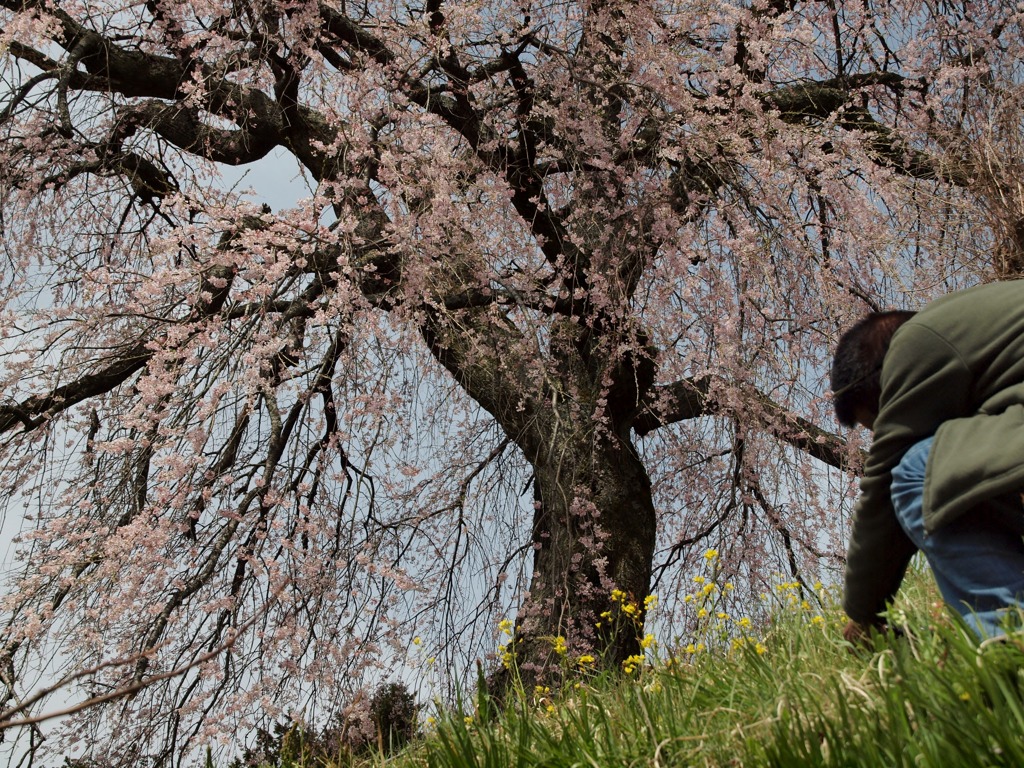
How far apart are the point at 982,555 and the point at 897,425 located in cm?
31

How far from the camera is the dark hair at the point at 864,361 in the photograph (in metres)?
2.18

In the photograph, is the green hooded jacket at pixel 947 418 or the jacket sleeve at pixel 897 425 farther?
the jacket sleeve at pixel 897 425

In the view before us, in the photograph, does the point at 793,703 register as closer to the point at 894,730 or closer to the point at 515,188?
the point at 894,730

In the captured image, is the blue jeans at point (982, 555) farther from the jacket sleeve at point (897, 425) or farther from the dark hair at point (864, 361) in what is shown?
the dark hair at point (864, 361)

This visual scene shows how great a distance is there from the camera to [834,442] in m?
5.50

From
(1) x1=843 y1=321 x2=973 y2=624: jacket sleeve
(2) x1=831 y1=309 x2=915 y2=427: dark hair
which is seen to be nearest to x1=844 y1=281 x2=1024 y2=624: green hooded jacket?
(1) x1=843 y1=321 x2=973 y2=624: jacket sleeve

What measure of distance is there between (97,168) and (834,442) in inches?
187

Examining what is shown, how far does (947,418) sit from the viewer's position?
2002mm

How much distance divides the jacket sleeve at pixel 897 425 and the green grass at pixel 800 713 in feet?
0.43

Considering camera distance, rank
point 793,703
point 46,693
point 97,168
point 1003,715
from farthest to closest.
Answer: point 97,168
point 793,703
point 1003,715
point 46,693

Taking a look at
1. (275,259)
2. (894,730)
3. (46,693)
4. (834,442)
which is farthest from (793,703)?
(834,442)

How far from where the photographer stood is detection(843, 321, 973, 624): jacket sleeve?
6.48ft

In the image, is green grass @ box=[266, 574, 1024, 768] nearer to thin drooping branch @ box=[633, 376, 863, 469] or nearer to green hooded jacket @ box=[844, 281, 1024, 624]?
green hooded jacket @ box=[844, 281, 1024, 624]

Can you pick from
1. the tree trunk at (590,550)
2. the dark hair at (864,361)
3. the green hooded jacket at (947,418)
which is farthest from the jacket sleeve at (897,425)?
the tree trunk at (590,550)
